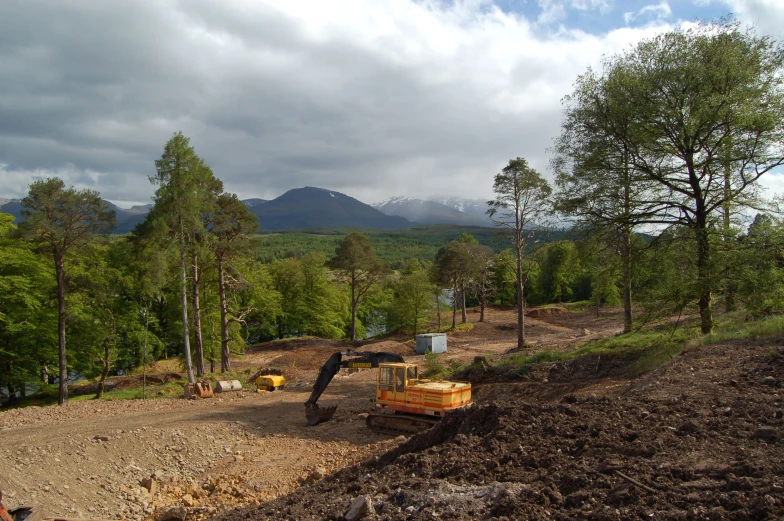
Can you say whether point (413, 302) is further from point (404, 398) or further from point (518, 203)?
point (404, 398)

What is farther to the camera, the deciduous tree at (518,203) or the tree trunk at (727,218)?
the deciduous tree at (518,203)

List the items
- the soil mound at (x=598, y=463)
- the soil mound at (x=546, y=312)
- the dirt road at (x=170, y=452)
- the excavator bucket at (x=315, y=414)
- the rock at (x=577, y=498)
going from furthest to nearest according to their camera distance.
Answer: the soil mound at (x=546, y=312) → the excavator bucket at (x=315, y=414) → the dirt road at (x=170, y=452) → the rock at (x=577, y=498) → the soil mound at (x=598, y=463)

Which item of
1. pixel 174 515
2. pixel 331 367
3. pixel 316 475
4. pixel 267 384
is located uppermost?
pixel 331 367

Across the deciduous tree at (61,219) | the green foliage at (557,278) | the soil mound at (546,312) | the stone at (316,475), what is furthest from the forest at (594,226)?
the green foliage at (557,278)

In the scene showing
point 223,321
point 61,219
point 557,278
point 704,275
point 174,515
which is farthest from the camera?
point 557,278

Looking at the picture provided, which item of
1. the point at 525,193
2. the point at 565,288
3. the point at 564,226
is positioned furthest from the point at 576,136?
the point at 565,288

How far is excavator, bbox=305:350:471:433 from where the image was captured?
1511 centimetres

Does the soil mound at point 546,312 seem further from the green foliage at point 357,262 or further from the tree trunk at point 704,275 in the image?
the tree trunk at point 704,275

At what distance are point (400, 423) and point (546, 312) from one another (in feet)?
146

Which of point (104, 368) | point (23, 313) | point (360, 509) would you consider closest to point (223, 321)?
point (104, 368)

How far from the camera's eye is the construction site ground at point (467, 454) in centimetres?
599

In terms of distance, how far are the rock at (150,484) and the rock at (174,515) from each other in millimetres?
1975

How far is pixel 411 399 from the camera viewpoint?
51.0 ft

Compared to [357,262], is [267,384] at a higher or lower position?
lower
